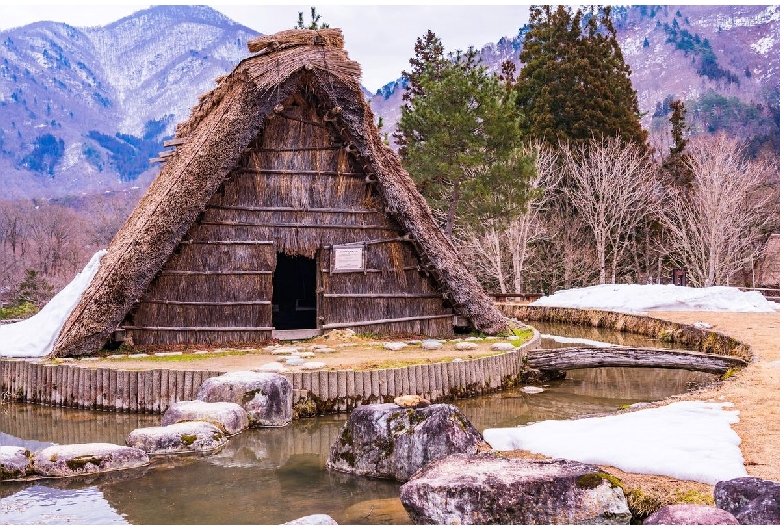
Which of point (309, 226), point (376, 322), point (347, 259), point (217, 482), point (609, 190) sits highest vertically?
point (609, 190)

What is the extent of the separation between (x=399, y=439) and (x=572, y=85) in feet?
108

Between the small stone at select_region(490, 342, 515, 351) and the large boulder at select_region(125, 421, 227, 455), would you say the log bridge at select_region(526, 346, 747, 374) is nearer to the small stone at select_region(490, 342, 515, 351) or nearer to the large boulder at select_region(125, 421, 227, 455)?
the small stone at select_region(490, 342, 515, 351)

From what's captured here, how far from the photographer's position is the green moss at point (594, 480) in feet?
20.5

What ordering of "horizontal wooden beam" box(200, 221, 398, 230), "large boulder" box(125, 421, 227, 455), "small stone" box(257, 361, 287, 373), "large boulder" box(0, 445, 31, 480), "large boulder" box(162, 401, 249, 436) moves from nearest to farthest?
"large boulder" box(0, 445, 31, 480) → "large boulder" box(125, 421, 227, 455) → "large boulder" box(162, 401, 249, 436) → "small stone" box(257, 361, 287, 373) → "horizontal wooden beam" box(200, 221, 398, 230)

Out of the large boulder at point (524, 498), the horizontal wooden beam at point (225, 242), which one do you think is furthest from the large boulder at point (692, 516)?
the horizontal wooden beam at point (225, 242)

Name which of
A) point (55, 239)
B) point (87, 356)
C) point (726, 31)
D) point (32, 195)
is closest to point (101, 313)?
point (87, 356)

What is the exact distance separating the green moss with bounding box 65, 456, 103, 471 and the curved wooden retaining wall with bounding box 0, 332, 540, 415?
2.98 metres

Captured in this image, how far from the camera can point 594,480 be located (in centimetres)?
629

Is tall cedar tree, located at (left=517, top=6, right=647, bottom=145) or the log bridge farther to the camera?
tall cedar tree, located at (left=517, top=6, right=647, bottom=145)

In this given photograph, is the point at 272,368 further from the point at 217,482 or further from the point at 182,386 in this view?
the point at 217,482

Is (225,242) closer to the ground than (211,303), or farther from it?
Answer: farther from it

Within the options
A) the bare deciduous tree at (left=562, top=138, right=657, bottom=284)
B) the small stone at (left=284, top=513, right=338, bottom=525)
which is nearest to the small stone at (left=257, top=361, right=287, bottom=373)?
the small stone at (left=284, top=513, right=338, bottom=525)

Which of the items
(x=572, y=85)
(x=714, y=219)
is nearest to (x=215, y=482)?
(x=714, y=219)

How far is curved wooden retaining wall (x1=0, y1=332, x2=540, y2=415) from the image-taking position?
1191 cm
